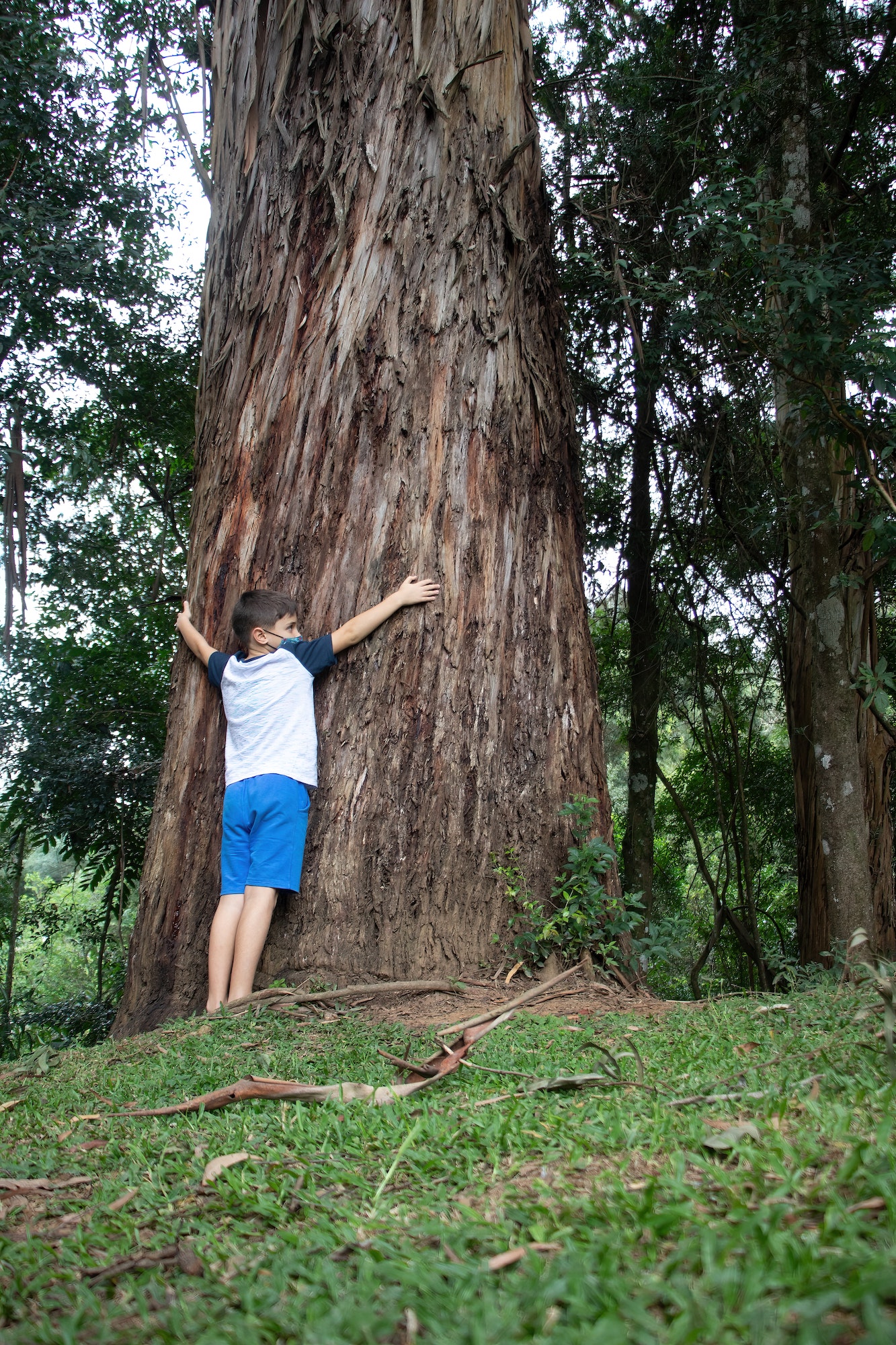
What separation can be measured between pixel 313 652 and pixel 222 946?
1.31 meters

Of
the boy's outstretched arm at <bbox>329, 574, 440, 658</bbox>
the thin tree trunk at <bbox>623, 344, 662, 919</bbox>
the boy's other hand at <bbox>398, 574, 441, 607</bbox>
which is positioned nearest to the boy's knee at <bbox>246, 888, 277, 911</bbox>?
the boy's outstretched arm at <bbox>329, 574, 440, 658</bbox>

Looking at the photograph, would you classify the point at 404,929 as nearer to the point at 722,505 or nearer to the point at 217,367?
the point at 217,367

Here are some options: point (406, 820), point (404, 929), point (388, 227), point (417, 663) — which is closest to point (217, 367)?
point (388, 227)

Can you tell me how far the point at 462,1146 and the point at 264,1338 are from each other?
0.73m

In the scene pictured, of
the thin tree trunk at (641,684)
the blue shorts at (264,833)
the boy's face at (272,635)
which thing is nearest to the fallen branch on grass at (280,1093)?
the blue shorts at (264,833)

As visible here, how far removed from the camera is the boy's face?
4.08 meters

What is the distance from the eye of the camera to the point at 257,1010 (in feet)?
10.9

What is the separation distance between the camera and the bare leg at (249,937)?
3648mm

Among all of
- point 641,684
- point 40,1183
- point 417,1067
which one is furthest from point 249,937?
point 641,684

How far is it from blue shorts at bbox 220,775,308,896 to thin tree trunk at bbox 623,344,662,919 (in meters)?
5.19

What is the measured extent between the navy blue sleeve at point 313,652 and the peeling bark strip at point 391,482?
0.34 ft

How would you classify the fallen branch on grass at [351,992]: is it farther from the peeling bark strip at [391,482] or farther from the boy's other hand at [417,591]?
the boy's other hand at [417,591]

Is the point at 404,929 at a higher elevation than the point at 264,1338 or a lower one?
higher

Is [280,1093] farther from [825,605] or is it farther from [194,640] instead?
[825,605]
